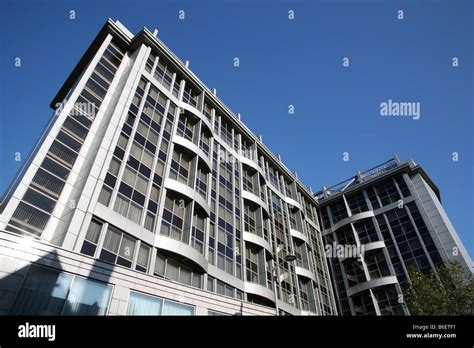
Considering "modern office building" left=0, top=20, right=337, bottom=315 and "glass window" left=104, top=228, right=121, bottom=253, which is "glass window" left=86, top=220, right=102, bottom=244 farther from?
"glass window" left=104, top=228, right=121, bottom=253

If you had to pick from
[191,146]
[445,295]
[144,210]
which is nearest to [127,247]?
[144,210]

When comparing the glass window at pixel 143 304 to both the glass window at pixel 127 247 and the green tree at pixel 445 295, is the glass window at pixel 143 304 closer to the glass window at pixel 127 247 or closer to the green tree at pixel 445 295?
the glass window at pixel 127 247

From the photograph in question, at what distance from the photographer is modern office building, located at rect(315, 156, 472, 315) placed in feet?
118

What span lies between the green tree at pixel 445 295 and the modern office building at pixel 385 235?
9280 mm

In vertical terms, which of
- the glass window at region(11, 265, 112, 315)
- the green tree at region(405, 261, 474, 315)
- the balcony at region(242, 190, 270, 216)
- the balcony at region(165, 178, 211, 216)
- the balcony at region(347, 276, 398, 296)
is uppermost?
the balcony at region(242, 190, 270, 216)

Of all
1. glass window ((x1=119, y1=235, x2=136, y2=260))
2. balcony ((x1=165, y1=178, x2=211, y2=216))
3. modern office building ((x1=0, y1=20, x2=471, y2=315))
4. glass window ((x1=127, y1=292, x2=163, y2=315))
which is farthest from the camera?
balcony ((x1=165, y1=178, x2=211, y2=216))

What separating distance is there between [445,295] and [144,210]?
22.1 m

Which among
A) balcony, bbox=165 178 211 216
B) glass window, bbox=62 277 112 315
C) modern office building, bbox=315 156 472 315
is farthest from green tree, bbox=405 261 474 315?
glass window, bbox=62 277 112 315

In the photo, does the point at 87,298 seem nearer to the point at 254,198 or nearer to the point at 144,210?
the point at 144,210

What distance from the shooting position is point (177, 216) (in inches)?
903

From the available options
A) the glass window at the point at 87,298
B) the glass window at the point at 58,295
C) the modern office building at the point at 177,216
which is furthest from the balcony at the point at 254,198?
the glass window at the point at 58,295

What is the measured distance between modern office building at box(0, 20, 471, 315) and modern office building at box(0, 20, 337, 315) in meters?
0.09
